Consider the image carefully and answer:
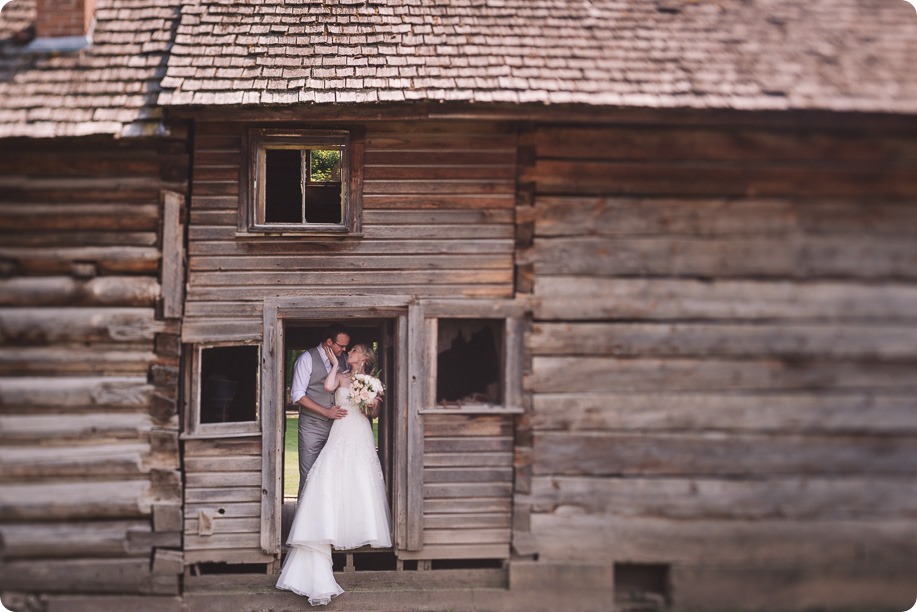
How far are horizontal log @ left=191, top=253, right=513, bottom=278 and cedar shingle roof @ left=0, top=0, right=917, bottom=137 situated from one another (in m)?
1.31

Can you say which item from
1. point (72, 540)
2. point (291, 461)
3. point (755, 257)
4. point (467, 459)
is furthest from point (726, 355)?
point (291, 461)

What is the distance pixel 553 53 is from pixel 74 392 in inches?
210

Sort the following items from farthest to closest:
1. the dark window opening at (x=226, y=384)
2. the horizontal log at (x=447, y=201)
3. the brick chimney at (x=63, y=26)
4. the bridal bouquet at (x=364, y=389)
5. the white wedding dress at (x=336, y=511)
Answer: the dark window opening at (x=226, y=384), the bridal bouquet at (x=364, y=389), the brick chimney at (x=63, y=26), the horizontal log at (x=447, y=201), the white wedding dress at (x=336, y=511)

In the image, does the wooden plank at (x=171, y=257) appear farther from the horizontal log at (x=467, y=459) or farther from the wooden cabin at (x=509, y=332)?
the horizontal log at (x=467, y=459)

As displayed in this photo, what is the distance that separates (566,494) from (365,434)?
202 centimetres

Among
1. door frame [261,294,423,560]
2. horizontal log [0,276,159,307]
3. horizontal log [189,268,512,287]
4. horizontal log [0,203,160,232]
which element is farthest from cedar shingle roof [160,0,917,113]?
door frame [261,294,423,560]

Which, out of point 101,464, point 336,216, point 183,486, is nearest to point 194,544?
point 183,486

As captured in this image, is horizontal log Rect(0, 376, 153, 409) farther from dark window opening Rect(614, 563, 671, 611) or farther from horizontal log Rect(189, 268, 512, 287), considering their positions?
dark window opening Rect(614, 563, 671, 611)

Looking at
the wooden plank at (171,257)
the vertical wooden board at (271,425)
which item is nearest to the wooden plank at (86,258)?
the wooden plank at (171,257)

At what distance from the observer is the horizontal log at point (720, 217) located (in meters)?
6.19

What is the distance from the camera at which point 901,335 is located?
619cm

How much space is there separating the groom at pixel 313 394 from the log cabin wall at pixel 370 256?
72 cm

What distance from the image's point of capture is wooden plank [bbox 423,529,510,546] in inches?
245

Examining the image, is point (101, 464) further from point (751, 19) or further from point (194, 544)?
point (751, 19)
